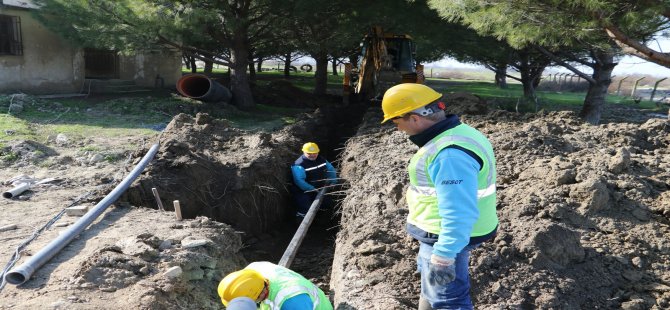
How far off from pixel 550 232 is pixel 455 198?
1838 mm

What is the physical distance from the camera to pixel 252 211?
7.11 meters

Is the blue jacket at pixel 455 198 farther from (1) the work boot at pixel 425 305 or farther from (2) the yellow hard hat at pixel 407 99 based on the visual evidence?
(1) the work boot at pixel 425 305

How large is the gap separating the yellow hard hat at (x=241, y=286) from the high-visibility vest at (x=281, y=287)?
4.2 inches

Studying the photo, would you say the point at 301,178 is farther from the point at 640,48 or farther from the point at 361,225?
the point at 640,48

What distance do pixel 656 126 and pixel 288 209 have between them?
5.44 meters

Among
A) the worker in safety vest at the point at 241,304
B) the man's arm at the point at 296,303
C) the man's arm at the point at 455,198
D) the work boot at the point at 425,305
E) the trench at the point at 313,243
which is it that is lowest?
the trench at the point at 313,243

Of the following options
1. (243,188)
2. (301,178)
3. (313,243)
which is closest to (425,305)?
(313,243)

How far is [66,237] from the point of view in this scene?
4.43 metres

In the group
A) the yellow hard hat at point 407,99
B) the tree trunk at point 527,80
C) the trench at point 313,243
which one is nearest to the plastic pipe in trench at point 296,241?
the trench at point 313,243

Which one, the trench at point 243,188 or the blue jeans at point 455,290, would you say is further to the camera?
the trench at point 243,188

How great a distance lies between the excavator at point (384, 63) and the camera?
1230 centimetres

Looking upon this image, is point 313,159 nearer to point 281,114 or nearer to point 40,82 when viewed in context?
point 281,114

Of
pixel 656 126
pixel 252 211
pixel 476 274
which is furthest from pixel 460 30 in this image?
pixel 476 274

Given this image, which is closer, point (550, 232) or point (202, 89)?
point (550, 232)
